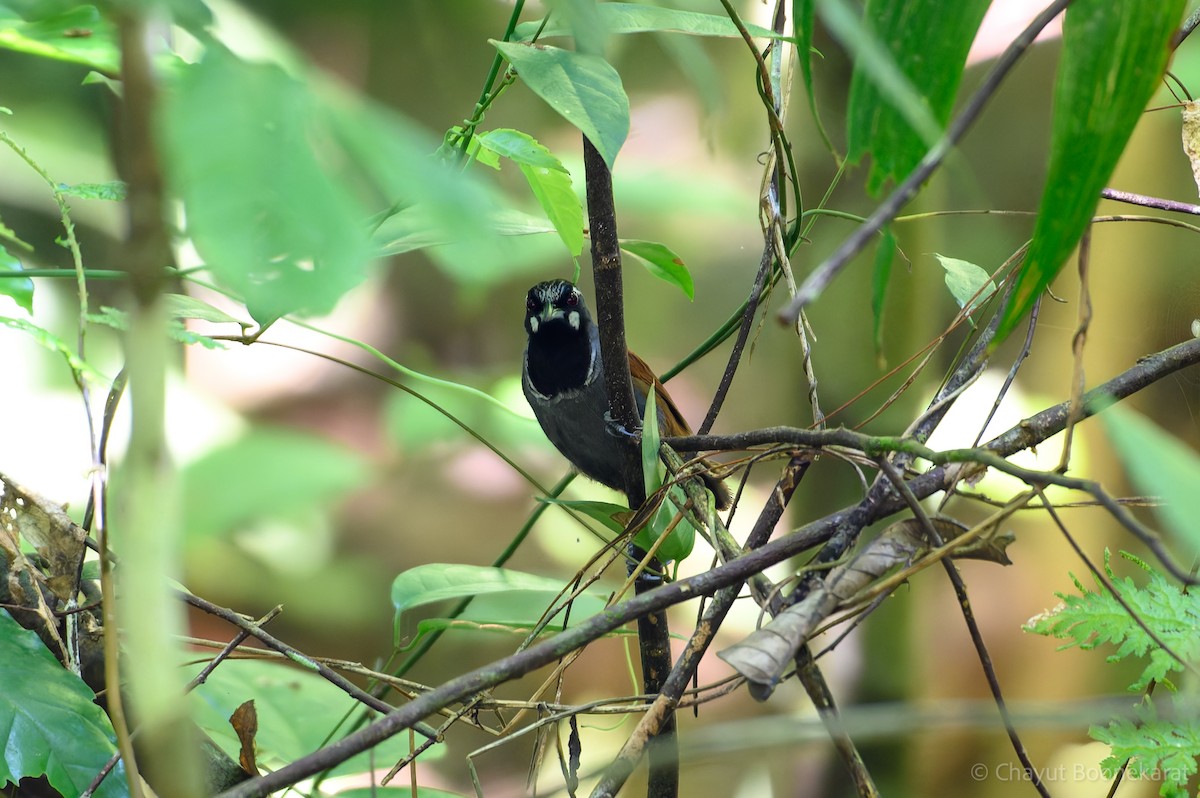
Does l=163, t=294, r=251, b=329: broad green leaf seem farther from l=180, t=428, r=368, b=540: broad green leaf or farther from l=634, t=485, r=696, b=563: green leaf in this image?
l=180, t=428, r=368, b=540: broad green leaf

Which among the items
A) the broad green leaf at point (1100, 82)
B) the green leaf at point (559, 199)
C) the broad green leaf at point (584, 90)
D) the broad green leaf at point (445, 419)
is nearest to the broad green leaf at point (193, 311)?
the green leaf at point (559, 199)

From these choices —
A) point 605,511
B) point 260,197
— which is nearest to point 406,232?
point 605,511

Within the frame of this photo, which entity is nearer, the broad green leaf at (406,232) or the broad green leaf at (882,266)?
the broad green leaf at (882,266)

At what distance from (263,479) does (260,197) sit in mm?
2446

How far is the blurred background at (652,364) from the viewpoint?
1.99 meters

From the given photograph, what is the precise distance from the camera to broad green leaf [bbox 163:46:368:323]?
246mm

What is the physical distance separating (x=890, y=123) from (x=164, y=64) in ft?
1.23

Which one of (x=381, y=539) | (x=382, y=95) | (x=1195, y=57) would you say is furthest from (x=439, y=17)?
(x=1195, y=57)

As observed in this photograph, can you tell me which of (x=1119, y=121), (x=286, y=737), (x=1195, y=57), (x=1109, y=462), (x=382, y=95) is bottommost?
(x=286, y=737)

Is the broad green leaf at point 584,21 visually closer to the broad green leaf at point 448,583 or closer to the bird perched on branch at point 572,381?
the broad green leaf at point 448,583

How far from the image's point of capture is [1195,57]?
4.79ft

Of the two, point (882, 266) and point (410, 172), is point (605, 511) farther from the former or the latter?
point (410, 172)

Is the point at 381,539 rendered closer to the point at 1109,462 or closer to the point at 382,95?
the point at 382,95

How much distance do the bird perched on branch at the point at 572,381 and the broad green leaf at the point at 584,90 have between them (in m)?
1.07
